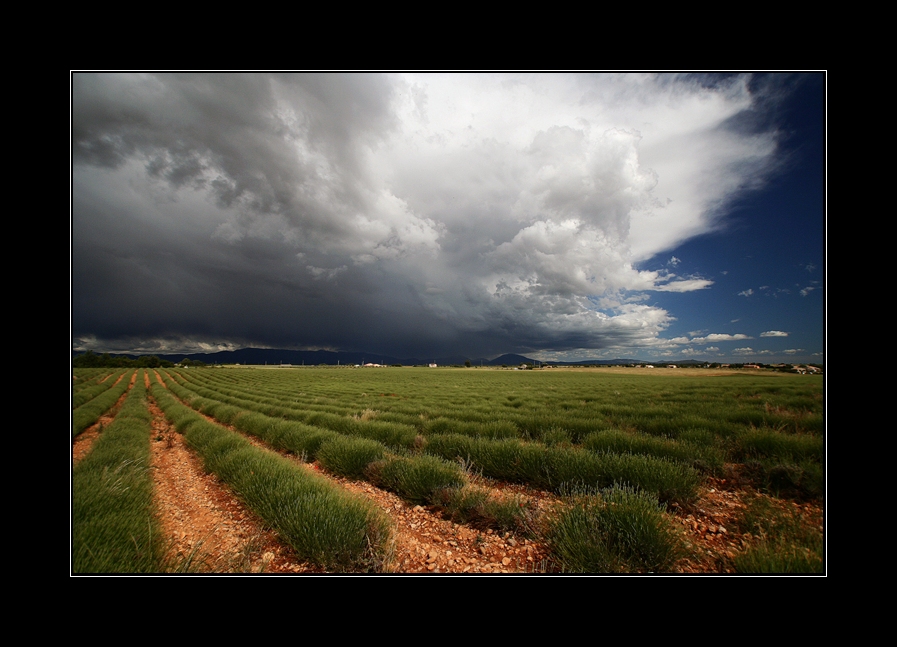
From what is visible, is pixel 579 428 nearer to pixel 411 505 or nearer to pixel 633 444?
pixel 633 444

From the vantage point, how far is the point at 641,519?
210 centimetres

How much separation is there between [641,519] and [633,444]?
3014 mm

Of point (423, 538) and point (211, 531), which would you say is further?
point (211, 531)

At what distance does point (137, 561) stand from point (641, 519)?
392 centimetres

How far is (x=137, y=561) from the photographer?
6.70ft

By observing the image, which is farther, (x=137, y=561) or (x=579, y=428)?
(x=579, y=428)

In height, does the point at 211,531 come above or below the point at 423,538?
below
